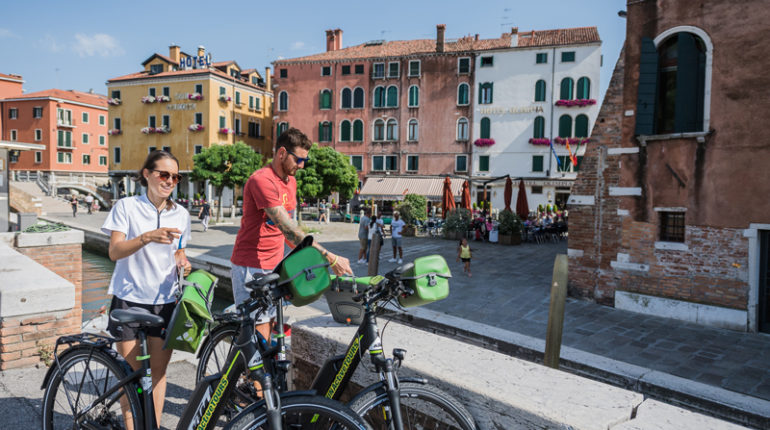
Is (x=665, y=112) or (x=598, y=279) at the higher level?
(x=665, y=112)

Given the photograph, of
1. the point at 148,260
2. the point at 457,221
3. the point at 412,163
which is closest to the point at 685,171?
the point at 148,260

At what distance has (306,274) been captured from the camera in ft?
6.77

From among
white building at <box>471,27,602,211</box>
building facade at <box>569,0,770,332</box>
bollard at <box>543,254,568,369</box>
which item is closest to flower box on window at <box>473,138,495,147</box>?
white building at <box>471,27,602,211</box>

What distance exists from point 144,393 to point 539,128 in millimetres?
34853

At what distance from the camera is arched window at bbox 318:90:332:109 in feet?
132

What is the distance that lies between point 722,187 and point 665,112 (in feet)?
5.78

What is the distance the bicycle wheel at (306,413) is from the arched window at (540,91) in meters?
35.5

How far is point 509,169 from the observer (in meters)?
35.5

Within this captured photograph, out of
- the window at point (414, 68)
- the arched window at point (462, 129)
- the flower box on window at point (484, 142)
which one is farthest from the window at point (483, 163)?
the window at point (414, 68)

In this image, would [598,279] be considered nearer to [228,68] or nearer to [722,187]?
[722,187]

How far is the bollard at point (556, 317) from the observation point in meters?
5.15

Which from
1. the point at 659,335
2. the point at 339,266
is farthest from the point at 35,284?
the point at 659,335

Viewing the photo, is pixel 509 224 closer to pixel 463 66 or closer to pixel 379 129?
pixel 463 66

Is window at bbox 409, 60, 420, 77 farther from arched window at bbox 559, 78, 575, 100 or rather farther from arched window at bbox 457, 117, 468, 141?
arched window at bbox 559, 78, 575, 100
